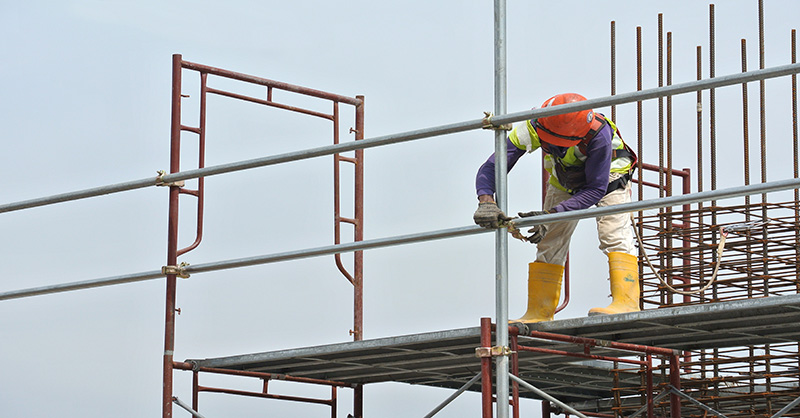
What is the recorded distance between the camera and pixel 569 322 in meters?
8.71

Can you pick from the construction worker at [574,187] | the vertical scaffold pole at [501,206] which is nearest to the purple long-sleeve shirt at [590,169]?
the construction worker at [574,187]

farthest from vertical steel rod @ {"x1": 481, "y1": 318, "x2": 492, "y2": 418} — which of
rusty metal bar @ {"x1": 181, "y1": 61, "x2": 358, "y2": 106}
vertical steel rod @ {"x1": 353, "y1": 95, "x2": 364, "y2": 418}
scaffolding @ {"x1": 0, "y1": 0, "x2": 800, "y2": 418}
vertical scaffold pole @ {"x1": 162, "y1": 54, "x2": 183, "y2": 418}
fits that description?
rusty metal bar @ {"x1": 181, "y1": 61, "x2": 358, "y2": 106}

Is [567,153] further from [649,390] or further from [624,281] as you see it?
[649,390]

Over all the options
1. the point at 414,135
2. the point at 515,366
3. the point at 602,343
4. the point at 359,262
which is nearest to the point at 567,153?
the point at 414,135

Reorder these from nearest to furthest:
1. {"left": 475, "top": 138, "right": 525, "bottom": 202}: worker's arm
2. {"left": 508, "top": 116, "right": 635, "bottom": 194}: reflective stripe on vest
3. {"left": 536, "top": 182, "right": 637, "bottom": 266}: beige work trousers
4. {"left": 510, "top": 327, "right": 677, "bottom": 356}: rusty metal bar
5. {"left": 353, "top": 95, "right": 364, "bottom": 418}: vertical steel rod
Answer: {"left": 510, "top": 327, "right": 677, "bottom": 356}: rusty metal bar, {"left": 475, "top": 138, "right": 525, "bottom": 202}: worker's arm, {"left": 508, "top": 116, "right": 635, "bottom": 194}: reflective stripe on vest, {"left": 536, "top": 182, "right": 637, "bottom": 266}: beige work trousers, {"left": 353, "top": 95, "right": 364, "bottom": 418}: vertical steel rod

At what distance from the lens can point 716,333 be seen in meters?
9.21

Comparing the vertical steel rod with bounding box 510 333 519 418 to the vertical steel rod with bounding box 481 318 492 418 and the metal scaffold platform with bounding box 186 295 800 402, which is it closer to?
the metal scaffold platform with bounding box 186 295 800 402

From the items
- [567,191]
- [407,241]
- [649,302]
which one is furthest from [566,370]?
[407,241]

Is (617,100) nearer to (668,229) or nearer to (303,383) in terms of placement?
(668,229)

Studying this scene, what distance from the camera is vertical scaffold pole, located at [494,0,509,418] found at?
8.34m

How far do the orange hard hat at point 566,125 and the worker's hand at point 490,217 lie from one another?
37.5 inches

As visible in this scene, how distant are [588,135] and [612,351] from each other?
1531 millimetres

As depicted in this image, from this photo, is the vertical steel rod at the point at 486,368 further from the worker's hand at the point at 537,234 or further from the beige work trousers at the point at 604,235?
the beige work trousers at the point at 604,235

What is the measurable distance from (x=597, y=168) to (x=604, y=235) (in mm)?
534
